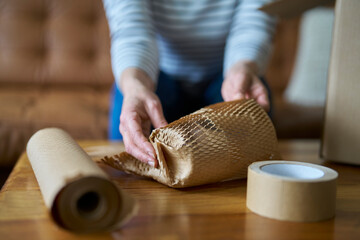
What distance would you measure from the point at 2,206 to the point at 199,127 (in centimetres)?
24

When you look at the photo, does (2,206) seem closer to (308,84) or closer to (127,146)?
Answer: (127,146)

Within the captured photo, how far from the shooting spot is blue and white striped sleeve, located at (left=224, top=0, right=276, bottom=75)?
78 centimetres

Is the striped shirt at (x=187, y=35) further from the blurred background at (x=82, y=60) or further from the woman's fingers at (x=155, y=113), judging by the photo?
the blurred background at (x=82, y=60)

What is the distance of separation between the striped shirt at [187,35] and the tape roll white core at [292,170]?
15.0 inches

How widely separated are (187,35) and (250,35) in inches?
6.4

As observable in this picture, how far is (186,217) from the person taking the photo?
36 cm

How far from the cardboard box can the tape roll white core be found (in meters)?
0.23

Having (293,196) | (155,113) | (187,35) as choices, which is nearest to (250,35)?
(187,35)

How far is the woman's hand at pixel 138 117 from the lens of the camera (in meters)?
0.46

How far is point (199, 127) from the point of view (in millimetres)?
435

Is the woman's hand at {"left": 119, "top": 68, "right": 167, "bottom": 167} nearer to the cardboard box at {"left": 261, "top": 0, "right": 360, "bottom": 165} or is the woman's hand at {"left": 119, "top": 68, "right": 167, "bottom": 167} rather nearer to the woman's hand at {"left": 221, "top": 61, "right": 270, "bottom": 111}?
the woman's hand at {"left": 221, "top": 61, "right": 270, "bottom": 111}

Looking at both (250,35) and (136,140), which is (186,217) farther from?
(250,35)

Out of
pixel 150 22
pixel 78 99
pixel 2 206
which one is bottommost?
pixel 78 99

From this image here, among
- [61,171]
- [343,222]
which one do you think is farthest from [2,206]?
[343,222]
